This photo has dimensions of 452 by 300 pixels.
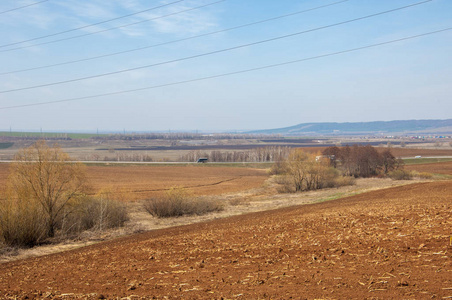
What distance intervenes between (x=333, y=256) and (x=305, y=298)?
→ 343 cm

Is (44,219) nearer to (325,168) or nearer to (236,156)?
(325,168)

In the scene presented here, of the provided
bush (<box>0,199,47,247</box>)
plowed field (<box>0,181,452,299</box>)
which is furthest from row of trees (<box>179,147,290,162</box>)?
plowed field (<box>0,181,452,299</box>)

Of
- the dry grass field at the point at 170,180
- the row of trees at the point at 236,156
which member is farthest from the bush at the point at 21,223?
the row of trees at the point at 236,156

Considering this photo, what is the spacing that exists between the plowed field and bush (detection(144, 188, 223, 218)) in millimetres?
15227

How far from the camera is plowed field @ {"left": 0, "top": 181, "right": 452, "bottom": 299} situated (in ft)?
25.6

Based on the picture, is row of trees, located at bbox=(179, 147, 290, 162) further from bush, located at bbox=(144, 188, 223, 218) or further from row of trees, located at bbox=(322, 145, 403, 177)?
bush, located at bbox=(144, 188, 223, 218)

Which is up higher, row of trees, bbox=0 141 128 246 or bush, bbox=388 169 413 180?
row of trees, bbox=0 141 128 246

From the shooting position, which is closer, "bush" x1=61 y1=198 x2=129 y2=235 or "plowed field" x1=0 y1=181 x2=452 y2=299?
"plowed field" x1=0 y1=181 x2=452 y2=299

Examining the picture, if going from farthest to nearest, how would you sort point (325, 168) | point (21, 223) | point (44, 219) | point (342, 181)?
point (342, 181) < point (325, 168) < point (44, 219) < point (21, 223)

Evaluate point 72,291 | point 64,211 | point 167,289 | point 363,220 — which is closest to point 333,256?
point 167,289

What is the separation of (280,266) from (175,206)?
22.6 metres

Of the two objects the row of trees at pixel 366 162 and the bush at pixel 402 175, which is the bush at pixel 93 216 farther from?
the row of trees at pixel 366 162

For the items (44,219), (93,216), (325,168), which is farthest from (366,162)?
(44,219)

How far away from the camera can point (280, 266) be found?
33.2 feet
